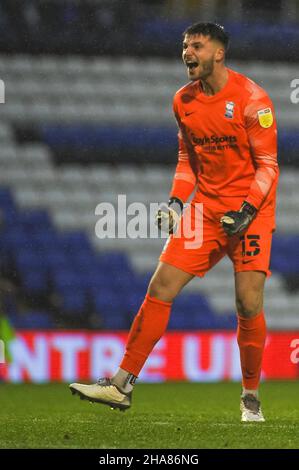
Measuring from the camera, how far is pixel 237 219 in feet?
15.2

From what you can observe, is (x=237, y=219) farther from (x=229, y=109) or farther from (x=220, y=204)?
(x=229, y=109)

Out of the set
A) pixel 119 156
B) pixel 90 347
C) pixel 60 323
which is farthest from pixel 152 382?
pixel 119 156

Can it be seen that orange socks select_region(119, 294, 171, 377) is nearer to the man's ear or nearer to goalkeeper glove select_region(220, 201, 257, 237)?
goalkeeper glove select_region(220, 201, 257, 237)

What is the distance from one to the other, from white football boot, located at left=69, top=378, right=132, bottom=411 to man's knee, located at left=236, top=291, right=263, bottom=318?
0.63 m

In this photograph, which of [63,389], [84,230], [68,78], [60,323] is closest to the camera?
[63,389]

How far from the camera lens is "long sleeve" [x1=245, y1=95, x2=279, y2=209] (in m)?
4.74

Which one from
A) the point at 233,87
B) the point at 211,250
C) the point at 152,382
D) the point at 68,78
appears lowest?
the point at 152,382

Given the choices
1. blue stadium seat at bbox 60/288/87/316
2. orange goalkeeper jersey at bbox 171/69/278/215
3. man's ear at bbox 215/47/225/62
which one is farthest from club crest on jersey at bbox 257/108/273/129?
blue stadium seat at bbox 60/288/87/316

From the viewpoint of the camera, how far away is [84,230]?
11.8m

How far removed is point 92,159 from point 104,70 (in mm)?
1235

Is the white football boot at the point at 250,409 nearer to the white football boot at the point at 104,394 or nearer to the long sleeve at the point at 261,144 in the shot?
the white football boot at the point at 104,394

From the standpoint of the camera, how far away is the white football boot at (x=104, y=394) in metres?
4.64

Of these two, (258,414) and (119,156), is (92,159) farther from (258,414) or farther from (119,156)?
(258,414)

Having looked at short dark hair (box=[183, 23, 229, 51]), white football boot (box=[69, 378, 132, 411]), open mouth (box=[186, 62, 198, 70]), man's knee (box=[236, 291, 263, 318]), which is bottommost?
white football boot (box=[69, 378, 132, 411])
